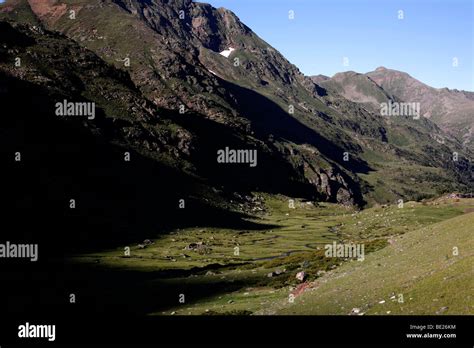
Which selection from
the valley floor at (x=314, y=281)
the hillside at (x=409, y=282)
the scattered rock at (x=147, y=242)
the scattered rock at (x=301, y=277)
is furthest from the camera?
the scattered rock at (x=147, y=242)

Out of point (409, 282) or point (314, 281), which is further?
point (314, 281)

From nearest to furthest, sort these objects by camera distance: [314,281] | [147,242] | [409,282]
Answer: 1. [409,282]
2. [314,281]
3. [147,242]

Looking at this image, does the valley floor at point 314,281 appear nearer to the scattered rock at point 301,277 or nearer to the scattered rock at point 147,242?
the scattered rock at point 301,277

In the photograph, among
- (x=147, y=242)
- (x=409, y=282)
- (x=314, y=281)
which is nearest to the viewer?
(x=409, y=282)

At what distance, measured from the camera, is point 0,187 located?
190125 mm

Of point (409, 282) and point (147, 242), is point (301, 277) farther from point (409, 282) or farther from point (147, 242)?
point (147, 242)

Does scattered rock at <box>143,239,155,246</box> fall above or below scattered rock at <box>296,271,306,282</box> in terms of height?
below

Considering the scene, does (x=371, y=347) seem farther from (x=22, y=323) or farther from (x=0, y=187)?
(x=0, y=187)

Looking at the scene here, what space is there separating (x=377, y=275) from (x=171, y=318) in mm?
26649

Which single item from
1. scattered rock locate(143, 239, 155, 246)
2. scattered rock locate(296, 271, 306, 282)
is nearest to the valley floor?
scattered rock locate(296, 271, 306, 282)

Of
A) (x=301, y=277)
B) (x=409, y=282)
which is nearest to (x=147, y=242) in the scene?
(x=301, y=277)

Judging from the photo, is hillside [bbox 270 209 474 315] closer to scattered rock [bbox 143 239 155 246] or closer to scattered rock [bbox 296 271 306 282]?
scattered rock [bbox 296 271 306 282]

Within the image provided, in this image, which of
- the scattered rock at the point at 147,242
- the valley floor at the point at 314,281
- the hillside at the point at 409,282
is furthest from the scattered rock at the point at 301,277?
the scattered rock at the point at 147,242

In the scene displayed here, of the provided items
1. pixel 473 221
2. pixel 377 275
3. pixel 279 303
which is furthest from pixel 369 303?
pixel 473 221
